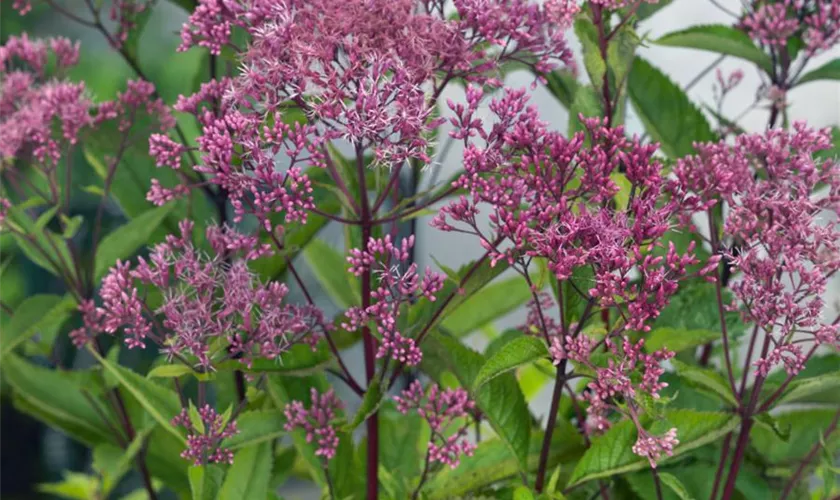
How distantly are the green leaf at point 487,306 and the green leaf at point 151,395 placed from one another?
34 centimetres

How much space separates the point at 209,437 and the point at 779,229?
0.44 metres

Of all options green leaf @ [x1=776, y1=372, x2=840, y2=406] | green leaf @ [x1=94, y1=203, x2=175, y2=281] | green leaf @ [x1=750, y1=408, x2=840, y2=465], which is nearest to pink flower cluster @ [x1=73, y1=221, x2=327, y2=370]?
green leaf @ [x1=94, y1=203, x2=175, y2=281]

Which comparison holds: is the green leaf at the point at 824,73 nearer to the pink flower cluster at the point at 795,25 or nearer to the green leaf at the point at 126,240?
the pink flower cluster at the point at 795,25

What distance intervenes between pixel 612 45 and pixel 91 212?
6.38 ft

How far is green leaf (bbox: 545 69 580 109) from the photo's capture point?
0.89 metres

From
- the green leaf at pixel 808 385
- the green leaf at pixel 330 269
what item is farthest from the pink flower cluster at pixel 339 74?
the green leaf at pixel 330 269

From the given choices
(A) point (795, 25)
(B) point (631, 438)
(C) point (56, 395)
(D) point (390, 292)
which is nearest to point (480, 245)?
(D) point (390, 292)

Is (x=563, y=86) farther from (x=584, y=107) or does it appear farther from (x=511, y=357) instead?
(x=511, y=357)

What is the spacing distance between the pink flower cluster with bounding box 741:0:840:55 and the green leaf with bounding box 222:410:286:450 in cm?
57

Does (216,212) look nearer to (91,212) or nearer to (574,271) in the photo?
(574,271)

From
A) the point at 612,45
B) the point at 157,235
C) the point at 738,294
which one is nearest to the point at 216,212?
the point at 157,235

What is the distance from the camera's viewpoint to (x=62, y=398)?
3.31 feet

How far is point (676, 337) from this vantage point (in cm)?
72

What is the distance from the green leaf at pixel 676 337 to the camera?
2.34 feet
